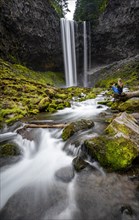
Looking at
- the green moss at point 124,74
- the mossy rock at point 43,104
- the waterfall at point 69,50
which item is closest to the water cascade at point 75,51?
the waterfall at point 69,50

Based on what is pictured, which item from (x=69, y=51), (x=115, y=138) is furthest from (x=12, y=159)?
(x=69, y=51)

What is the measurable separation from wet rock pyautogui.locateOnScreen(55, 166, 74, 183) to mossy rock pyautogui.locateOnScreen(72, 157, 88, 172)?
0.45 feet

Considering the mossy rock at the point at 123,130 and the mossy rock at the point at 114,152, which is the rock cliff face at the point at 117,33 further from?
the mossy rock at the point at 114,152

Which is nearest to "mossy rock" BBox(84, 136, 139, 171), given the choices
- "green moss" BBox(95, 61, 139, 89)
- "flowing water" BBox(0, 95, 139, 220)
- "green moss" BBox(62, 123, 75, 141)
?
"flowing water" BBox(0, 95, 139, 220)

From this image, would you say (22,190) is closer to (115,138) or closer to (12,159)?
(12,159)

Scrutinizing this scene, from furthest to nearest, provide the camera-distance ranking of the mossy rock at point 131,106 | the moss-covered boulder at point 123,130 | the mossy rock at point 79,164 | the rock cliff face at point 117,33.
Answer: the rock cliff face at point 117,33 < the mossy rock at point 131,106 < the moss-covered boulder at point 123,130 < the mossy rock at point 79,164

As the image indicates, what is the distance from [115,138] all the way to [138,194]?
1.35 meters

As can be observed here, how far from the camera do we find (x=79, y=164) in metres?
3.99

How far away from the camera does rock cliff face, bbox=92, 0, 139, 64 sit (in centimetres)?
2978

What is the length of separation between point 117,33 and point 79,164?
111 feet

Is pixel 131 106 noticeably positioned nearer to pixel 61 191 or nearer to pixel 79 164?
pixel 79 164

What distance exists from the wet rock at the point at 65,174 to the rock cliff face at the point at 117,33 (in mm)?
31647

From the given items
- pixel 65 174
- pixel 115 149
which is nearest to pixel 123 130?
pixel 115 149

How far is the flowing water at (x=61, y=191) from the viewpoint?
9.29ft
